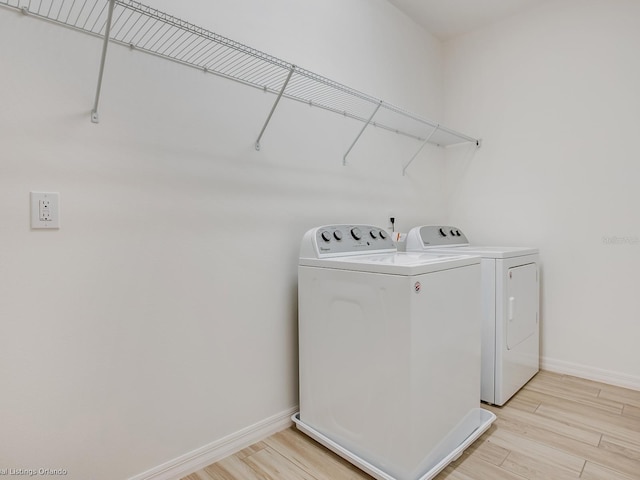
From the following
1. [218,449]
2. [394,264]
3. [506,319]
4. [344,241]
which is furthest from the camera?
[506,319]

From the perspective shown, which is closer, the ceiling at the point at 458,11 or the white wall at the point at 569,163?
the white wall at the point at 569,163

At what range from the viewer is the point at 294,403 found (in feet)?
5.97

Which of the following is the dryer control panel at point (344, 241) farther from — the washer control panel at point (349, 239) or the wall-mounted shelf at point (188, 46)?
the wall-mounted shelf at point (188, 46)

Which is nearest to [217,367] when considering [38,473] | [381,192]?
[38,473]

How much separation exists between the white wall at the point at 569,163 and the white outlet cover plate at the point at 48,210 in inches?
102

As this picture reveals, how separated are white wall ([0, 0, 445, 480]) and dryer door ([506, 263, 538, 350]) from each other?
1045 mm

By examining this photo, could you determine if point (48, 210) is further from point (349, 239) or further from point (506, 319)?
point (506, 319)

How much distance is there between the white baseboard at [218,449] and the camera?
138 centimetres

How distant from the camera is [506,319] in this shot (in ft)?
6.40

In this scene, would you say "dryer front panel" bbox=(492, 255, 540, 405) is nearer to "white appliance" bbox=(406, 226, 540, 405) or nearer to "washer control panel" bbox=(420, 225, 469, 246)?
"white appliance" bbox=(406, 226, 540, 405)

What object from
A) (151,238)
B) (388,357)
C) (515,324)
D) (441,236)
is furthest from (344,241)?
(515,324)

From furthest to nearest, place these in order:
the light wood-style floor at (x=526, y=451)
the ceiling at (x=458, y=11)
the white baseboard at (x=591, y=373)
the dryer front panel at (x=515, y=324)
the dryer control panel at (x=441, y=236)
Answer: the ceiling at (x=458, y=11) → the dryer control panel at (x=441, y=236) → the white baseboard at (x=591, y=373) → the dryer front panel at (x=515, y=324) → the light wood-style floor at (x=526, y=451)

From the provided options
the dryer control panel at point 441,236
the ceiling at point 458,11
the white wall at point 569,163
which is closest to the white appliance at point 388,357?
the dryer control panel at point 441,236

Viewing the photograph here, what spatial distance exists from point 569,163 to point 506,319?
116 cm
